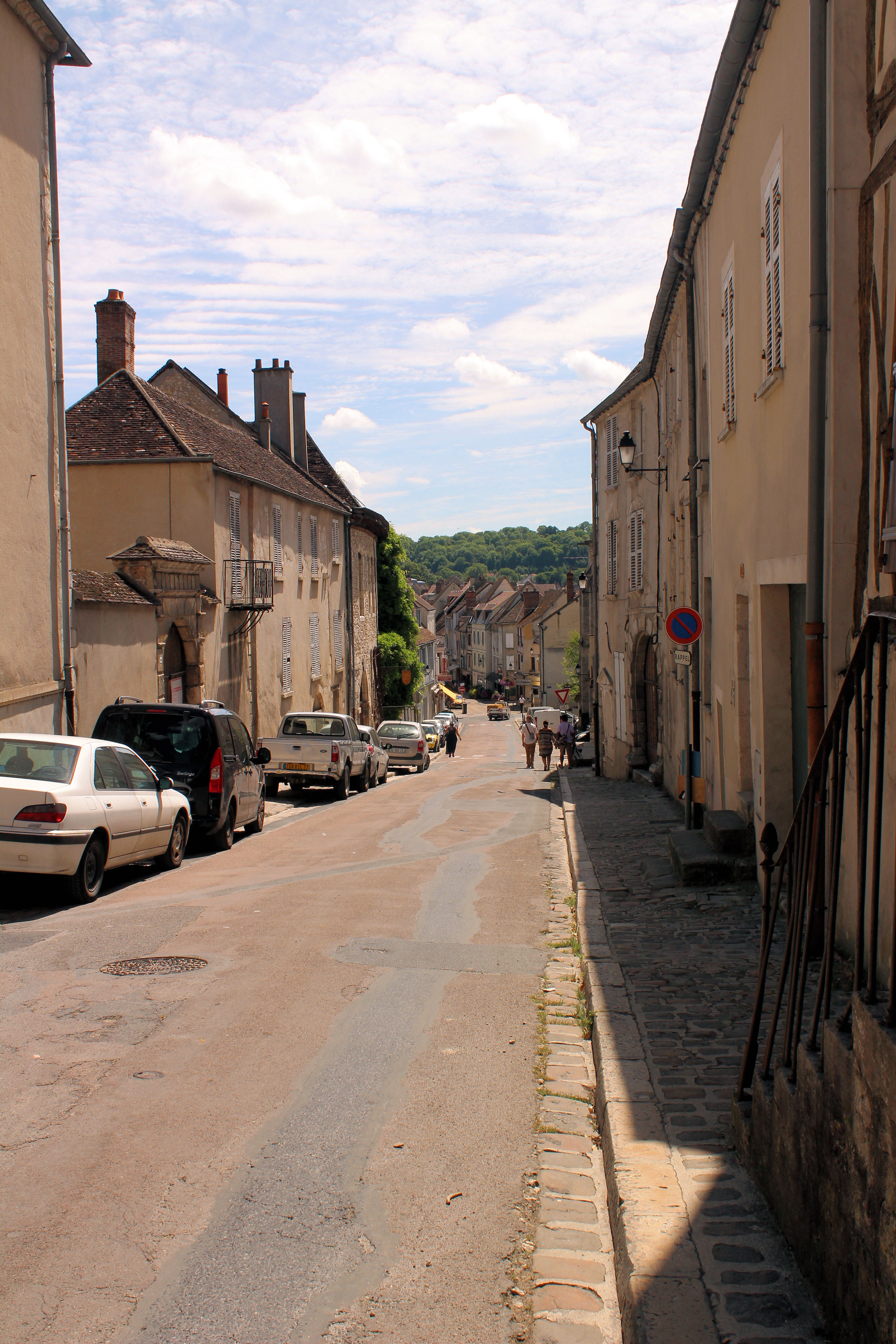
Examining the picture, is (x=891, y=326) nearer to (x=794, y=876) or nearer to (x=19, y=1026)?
(x=794, y=876)

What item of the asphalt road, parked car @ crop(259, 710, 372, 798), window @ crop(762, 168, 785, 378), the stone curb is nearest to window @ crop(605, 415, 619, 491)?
parked car @ crop(259, 710, 372, 798)

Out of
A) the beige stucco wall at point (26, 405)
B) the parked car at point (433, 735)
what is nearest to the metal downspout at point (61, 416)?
the beige stucco wall at point (26, 405)

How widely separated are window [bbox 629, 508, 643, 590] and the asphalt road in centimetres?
1604

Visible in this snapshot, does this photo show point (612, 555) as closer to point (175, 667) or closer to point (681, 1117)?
point (175, 667)

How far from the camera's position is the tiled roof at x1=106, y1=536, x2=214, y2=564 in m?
20.8

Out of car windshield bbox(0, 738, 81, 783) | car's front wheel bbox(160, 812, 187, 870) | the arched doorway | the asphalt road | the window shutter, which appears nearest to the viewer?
Answer: the asphalt road

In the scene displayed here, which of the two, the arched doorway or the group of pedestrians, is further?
the group of pedestrians

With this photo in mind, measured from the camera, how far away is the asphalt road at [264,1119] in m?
3.72

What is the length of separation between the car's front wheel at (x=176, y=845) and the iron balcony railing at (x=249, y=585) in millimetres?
13971

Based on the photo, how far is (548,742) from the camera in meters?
35.2

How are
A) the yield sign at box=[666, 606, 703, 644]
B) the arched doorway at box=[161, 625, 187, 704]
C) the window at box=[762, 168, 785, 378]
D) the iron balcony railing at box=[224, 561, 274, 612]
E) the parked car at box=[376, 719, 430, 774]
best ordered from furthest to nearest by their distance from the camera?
the parked car at box=[376, 719, 430, 774]
the iron balcony railing at box=[224, 561, 274, 612]
the arched doorway at box=[161, 625, 187, 704]
the yield sign at box=[666, 606, 703, 644]
the window at box=[762, 168, 785, 378]

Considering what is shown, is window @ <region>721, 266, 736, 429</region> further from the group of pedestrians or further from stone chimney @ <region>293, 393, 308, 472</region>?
stone chimney @ <region>293, 393, 308, 472</region>

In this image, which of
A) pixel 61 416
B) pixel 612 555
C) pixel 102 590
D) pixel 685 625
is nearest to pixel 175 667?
pixel 102 590

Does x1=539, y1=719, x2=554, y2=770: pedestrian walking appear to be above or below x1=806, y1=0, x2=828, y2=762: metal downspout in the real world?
below
